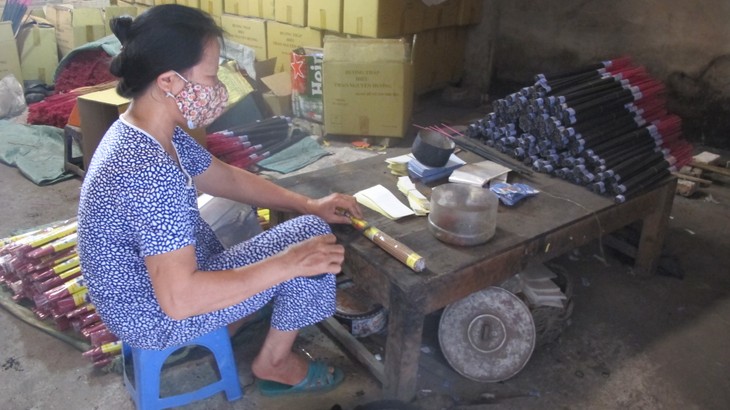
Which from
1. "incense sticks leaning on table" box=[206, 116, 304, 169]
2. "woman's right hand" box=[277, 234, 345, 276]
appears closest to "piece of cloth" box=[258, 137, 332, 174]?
"incense sticks leaning on table" box=[206, 116, 304, 169]

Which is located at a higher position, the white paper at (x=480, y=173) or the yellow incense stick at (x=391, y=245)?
the white paper at (x=480, y=173)

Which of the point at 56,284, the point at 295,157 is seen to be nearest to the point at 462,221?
the point at 56,284

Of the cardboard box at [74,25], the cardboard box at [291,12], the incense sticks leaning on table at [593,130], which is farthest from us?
the cardboard box at [74,25]

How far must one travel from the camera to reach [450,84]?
19.2ft

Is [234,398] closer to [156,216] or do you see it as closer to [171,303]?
[171,303]

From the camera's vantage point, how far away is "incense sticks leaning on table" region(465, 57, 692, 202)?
2.42m

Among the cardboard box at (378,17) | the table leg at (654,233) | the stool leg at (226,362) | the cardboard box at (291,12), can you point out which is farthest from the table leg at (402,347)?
the cardboard box at (291,12)

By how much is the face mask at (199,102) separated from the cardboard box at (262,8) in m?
3.81

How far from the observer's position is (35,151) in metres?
4.09

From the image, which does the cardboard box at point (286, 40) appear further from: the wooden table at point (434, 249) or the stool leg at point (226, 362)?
the stool leg at point (226, 362)

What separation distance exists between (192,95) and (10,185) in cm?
277

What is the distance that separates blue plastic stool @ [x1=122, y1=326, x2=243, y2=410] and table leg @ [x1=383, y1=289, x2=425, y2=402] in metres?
0.51

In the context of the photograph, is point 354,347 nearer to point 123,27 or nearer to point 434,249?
point 434,249

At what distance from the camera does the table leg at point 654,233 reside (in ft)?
8.41
